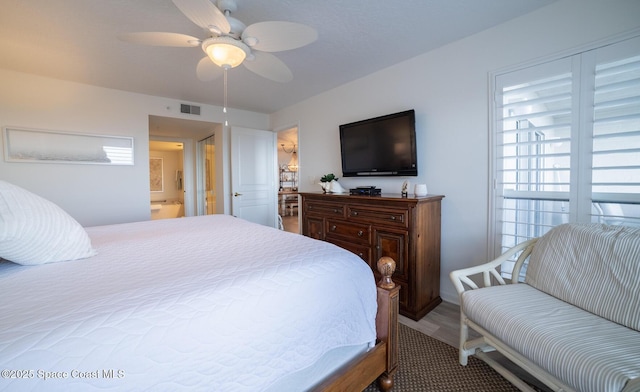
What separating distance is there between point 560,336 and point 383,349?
0.77 metres

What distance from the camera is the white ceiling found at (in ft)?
5.97

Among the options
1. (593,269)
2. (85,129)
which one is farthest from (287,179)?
(593,269)

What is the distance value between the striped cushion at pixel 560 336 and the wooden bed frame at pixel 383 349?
52 cm

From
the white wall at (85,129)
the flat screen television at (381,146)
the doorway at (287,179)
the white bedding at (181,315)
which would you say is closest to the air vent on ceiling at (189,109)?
the white wall at (85,129)

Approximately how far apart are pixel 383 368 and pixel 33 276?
160 centimetres

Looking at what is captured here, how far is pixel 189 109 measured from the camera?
3969mm

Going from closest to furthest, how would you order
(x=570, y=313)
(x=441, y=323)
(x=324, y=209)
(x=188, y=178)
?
(x=570, y=313) → (x=441, y=323) → (x=324, y=209) → (x=188, y=178)

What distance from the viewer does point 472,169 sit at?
228 cm

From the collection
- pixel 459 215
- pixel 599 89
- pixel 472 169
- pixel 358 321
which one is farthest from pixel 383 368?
pixel 599 89

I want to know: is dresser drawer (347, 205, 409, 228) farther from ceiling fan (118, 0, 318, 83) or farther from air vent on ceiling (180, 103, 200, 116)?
air vent on ceiling (180, 103, 200, 116)

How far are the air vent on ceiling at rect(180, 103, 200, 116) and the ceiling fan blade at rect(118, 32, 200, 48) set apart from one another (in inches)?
97.0

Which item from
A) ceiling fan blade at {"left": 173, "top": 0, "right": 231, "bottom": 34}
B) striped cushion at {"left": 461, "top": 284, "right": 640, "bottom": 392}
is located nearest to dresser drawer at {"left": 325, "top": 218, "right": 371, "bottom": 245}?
striped cushion at {"left": 461, "top": 284, "right": 640, "bottom": 392}

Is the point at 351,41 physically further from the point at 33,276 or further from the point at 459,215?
the point at 33,276

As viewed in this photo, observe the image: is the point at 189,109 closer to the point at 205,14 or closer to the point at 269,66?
the point at 269,66
